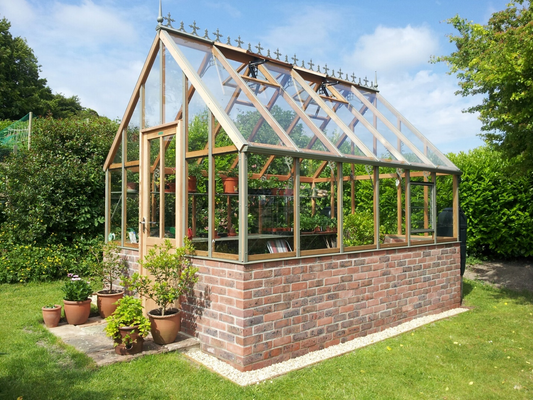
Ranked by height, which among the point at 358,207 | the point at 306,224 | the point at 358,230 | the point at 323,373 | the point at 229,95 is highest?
the point at 229,95

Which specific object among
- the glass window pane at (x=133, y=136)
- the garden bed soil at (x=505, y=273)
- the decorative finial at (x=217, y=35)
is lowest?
the garden bed soil at (x=505, y=273)

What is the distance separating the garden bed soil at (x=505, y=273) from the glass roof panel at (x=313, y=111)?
224 inches

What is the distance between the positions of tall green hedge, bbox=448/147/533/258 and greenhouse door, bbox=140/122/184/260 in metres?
7.51

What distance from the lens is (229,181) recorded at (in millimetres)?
5621

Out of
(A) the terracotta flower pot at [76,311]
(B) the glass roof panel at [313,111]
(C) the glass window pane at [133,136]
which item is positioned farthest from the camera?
(C) the glass window pane at [133,136]

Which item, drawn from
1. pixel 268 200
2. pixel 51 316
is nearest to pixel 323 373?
pixel 268 200

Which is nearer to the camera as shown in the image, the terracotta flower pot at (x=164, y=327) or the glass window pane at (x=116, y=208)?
the terracotta flower pot at (x=164, y=327)

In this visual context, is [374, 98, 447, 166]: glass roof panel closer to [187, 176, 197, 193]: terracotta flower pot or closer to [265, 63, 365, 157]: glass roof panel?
[265, 63, 365, 157]: glass roof panel

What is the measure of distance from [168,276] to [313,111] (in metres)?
→ 3.81

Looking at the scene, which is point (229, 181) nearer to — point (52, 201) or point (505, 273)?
point (52, 201)

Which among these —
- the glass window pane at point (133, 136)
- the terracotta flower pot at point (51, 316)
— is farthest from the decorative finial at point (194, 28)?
the terracotta flower pot at point (51, 316)

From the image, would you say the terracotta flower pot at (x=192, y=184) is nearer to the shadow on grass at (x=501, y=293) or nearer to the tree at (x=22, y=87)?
the shadow on grass at (x=501, y=293)

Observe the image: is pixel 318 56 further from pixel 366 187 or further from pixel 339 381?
pixel 339 381

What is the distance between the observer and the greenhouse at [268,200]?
16.8ft
